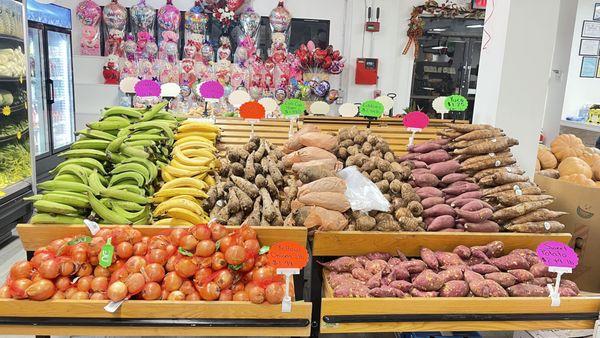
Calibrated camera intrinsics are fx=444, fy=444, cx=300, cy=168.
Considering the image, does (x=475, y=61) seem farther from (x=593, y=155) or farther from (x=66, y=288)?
(x=66, y=288)

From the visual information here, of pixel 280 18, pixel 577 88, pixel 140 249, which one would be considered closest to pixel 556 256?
pixel 140 249

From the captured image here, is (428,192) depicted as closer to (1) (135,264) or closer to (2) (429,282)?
(2) (429,282)

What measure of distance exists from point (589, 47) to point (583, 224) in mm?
7048

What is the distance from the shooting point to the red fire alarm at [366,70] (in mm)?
7309

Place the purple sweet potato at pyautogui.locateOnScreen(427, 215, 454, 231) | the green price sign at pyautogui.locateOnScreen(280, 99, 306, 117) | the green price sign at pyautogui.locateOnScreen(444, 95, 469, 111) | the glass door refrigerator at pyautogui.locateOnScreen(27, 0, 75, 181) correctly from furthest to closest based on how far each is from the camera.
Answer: the glass door refrigerator at pyautogui.locateOnScreen(27, 0, 75, 181), the green price sign at pyautogui.locateOnScreen(444, 95, 469, 111), the green price sign at pyautogui.locateOnScreen(280, 99, 306, 117), the purple sweet potato at pyautogui.locateOnScreen(427, 215, 454, 231)

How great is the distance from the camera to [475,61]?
8297mm

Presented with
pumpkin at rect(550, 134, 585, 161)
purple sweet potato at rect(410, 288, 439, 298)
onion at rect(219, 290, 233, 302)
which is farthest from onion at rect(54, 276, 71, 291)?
pumpkin at rect(550, 134, 585, 161)

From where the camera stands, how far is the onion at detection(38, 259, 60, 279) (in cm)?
188

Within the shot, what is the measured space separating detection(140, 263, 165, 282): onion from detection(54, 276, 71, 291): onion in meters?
0.32

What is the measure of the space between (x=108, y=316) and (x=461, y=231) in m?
1.85

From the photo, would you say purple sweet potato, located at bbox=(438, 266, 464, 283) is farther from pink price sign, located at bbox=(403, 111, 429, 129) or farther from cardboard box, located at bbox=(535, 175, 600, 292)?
cardboard box, located at bbox=(535, 175, 600, 292)

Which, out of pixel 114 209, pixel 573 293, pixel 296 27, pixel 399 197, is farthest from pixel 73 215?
pixel 296 27

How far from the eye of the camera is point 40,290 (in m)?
1.85

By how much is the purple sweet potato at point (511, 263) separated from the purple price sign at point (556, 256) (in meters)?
0.25
